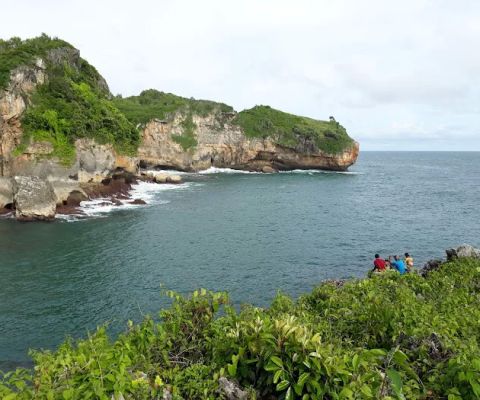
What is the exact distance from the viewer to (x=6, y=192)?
38.9m

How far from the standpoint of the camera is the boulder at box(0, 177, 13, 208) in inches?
1521

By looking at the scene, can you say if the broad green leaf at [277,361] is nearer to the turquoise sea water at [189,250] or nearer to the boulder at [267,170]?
the turquoise sea water at [189,250]

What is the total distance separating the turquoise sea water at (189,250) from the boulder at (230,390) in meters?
12.3

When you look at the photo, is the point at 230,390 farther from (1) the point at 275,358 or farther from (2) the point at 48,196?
(2) the point at 48,196

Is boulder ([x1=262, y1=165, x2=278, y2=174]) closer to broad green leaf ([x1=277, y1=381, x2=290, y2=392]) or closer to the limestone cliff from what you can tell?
the limestone cliff

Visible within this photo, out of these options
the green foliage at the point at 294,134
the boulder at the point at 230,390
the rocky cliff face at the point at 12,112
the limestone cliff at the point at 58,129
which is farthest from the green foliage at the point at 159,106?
the boulder at the point at 230,390

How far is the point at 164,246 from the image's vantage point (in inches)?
1246

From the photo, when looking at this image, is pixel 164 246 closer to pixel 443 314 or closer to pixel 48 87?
pixel 443 314

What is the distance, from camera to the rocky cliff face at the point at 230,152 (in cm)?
8412

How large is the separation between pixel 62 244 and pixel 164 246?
7962 millimetres

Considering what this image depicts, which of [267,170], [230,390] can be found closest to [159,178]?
[267,170]

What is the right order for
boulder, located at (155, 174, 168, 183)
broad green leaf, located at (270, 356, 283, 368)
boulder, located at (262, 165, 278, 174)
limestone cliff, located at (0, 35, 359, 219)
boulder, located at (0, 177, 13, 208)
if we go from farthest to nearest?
1. boulder, located at (262, 165, 278, 174)
2. boulder, located at (155, 174, 168, 183)
3. limestone cliff, located at (0, 35, 359, 219)
4. boulder, located at (0, 177, 13, 208)
5. broad green leaf, located at (270, 356, 283, 368)

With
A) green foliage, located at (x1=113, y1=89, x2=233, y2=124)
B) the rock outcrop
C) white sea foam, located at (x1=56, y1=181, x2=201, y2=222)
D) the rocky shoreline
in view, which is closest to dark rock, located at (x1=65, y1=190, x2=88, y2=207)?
the rocky shoreline

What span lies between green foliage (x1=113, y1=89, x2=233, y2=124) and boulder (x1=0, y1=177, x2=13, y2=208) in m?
42.3
